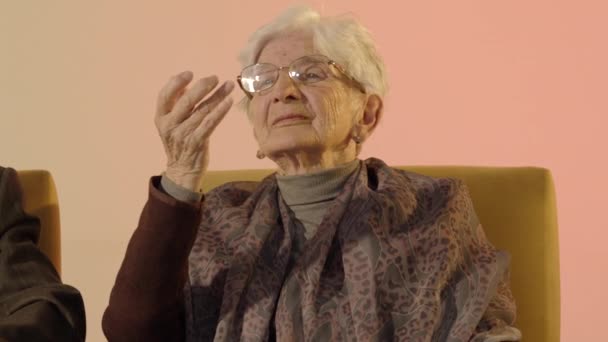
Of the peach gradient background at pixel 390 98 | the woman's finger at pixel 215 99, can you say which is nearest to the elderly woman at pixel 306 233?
the woman's finger at pixel 215 99

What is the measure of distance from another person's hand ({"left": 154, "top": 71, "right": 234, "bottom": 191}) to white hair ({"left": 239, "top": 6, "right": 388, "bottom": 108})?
1.04ft

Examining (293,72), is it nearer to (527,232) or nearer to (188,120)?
(188,120)

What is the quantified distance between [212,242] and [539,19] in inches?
50.4

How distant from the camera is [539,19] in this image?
241cm

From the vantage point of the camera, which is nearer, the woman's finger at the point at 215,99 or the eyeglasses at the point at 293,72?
the woman's finger at the point at 215,99

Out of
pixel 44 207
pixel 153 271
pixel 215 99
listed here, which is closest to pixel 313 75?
pixel 215 99

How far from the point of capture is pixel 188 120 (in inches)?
54.1

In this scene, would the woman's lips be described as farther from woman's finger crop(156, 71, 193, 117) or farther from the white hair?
woman's finger crop(156, 71, 193, 117)

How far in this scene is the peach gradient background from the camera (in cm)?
242

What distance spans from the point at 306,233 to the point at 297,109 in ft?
0.81

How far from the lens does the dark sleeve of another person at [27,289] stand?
54.9 inches

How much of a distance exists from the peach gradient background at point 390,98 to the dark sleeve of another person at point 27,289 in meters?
0.93

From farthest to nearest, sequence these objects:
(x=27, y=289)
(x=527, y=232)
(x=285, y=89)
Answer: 1. (x=527, y=232)
2. (x=285, y=89)
3. (x=27, y=289)

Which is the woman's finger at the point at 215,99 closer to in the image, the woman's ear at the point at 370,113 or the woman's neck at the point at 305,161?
the woman's neck at the point at 305,161
